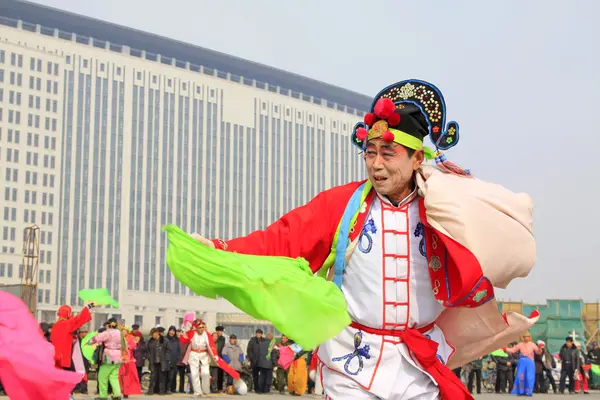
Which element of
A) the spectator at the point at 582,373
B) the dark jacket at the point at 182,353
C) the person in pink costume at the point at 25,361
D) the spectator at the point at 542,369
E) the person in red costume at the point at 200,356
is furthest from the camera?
the spectator at the point at 582,373

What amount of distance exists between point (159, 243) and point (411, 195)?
91.4 meters

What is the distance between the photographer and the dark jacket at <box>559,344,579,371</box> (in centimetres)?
2509

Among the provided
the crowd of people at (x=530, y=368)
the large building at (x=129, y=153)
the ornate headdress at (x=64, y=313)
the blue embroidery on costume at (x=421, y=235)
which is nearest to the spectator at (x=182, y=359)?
the ornate headdress at (x=64, y=313)

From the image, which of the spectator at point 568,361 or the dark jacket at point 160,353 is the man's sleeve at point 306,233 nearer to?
the dark jacket at point 160,353

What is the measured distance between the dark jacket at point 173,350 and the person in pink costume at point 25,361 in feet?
44.8

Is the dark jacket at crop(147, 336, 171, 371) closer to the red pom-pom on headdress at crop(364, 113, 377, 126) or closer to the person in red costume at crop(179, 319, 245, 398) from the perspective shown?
the person in red costume at crop(179, 319, 245, 398)

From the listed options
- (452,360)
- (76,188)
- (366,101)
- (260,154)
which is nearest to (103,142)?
(76,188)

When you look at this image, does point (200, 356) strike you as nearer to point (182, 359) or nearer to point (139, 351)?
point (182, 359)

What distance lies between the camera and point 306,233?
185 inches

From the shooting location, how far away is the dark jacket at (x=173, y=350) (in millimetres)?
19906

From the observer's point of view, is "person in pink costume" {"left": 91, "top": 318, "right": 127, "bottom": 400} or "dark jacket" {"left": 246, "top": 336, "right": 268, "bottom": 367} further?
"dark jacket" {"left": 246, "top": 336, "right": 268, "bottom": 367}

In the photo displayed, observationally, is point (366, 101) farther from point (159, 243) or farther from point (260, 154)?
point (159, 243)

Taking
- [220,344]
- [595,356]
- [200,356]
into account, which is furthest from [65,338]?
[595,356]

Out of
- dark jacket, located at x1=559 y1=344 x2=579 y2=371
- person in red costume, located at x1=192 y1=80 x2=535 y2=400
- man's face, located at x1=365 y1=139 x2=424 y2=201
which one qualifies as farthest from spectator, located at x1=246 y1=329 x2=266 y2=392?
man's face, located at x1=365 y1=139 x2=424 y2=201
